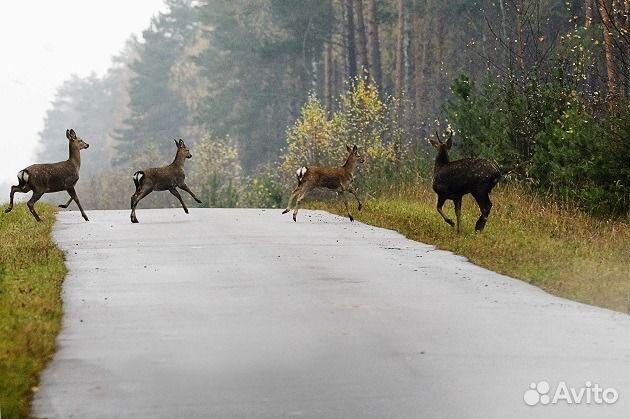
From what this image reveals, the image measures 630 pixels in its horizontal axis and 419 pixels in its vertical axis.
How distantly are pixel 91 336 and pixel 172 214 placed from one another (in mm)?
15732

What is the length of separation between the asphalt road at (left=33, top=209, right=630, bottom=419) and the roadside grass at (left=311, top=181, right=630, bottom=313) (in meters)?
0.48

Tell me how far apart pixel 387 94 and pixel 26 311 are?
53.1 m

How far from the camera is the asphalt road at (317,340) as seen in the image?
816 centimetres

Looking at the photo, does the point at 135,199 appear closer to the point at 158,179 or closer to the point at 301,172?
the point at 158,179

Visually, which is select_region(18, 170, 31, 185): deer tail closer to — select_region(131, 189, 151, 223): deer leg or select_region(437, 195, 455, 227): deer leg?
select_region(131, 189, 151, 223): deer leg

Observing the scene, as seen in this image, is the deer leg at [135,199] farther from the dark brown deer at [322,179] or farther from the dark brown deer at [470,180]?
the dark brown deer at [470,180]

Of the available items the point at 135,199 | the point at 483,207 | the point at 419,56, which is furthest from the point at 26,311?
the point at 419,56

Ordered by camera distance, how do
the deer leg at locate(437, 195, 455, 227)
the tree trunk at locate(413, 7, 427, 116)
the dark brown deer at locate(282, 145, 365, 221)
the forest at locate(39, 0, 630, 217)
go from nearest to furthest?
the deer leg at locate(437, 195, 455, 227) < the dark brown deer at locate(282, 145, 365, 221) < the forest at locate(39, 0, 630, 217) < the tree trunk at locate(413, 7, 427, 116)

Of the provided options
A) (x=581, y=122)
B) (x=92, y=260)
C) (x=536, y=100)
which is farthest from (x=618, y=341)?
(x=536, y=100)

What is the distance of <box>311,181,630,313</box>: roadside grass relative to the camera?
13805 mm

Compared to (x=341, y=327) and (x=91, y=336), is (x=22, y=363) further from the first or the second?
(x=341, y=327)

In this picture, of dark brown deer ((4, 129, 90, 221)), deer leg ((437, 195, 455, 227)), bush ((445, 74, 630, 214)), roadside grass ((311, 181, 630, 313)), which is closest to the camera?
roadside grass ((311, 181, 630, 313))

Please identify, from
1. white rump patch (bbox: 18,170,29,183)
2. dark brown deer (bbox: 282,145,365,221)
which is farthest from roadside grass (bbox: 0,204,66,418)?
dark brown deer (bbox: 282,145,365,221)

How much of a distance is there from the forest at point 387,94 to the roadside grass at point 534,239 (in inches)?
32.8
